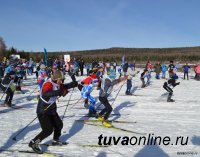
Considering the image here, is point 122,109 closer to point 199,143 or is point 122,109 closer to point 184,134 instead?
point 184,134

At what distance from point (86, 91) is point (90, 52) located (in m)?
75.3

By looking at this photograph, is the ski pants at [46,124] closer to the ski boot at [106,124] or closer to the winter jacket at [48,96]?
the winter jacket at [48,96]

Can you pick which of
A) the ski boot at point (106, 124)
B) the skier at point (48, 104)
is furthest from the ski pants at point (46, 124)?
the ski boot at point (106, 124)

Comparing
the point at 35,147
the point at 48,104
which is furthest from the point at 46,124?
the point at 35,147

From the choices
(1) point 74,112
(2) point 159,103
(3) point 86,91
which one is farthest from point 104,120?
(2) point 159,103

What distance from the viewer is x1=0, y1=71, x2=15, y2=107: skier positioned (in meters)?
13.5

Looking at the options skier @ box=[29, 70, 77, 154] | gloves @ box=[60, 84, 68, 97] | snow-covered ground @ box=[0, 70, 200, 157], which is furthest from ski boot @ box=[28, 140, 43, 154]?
gloves @ box=[60, 84, 68, 97]

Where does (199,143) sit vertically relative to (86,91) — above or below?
below

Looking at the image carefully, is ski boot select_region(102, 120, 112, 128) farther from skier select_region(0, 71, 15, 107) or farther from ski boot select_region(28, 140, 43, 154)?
skier select_region(0, 71, 15, 107)

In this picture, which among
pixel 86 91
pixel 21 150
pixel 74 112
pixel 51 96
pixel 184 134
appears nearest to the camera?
pixel 51 96

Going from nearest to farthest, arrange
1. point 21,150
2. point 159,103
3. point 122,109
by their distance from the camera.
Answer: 1. point 21,150
2. point 122,109
3. point 159,103

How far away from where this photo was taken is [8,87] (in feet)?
44.1

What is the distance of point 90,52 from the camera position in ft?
284

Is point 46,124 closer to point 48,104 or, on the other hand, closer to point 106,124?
point 48,104
